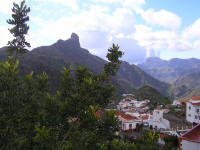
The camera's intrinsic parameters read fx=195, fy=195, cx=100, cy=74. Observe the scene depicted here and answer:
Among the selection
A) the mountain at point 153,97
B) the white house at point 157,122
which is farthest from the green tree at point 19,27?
the mountain at point 153,97

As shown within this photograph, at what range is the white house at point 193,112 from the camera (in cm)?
5729

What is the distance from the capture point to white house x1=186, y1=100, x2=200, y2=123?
188 feet

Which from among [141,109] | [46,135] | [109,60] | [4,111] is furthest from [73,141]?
[141,109]

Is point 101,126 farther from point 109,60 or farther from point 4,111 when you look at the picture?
point 4,111

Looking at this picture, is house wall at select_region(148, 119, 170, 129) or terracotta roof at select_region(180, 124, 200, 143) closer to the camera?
terracotta roof at select_region(180, 124, 200, 143)

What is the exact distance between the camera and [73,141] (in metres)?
10.4

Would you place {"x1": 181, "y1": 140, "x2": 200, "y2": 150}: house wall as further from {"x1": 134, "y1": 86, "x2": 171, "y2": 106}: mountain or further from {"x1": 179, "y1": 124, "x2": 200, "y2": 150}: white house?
{"x1": 134, "y1": 86, "x2": 171, "y2": 106}: mountain

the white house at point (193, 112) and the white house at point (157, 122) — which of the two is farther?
the white house at point (193, 112)

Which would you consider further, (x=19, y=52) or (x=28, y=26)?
(x=19, y=52)

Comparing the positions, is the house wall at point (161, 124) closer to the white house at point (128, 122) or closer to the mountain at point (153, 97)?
the white house at point (128, 122)

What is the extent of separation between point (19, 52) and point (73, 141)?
21.1 meters

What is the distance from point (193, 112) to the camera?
58.6 metres

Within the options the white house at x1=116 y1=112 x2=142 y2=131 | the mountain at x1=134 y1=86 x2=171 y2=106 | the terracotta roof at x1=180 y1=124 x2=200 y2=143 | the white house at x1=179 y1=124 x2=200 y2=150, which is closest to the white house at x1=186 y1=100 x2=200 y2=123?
the white house at x1=116 y1=112 x2=142 y2=131

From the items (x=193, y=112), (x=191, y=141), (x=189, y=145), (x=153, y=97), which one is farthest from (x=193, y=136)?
(x=153, y=97)
